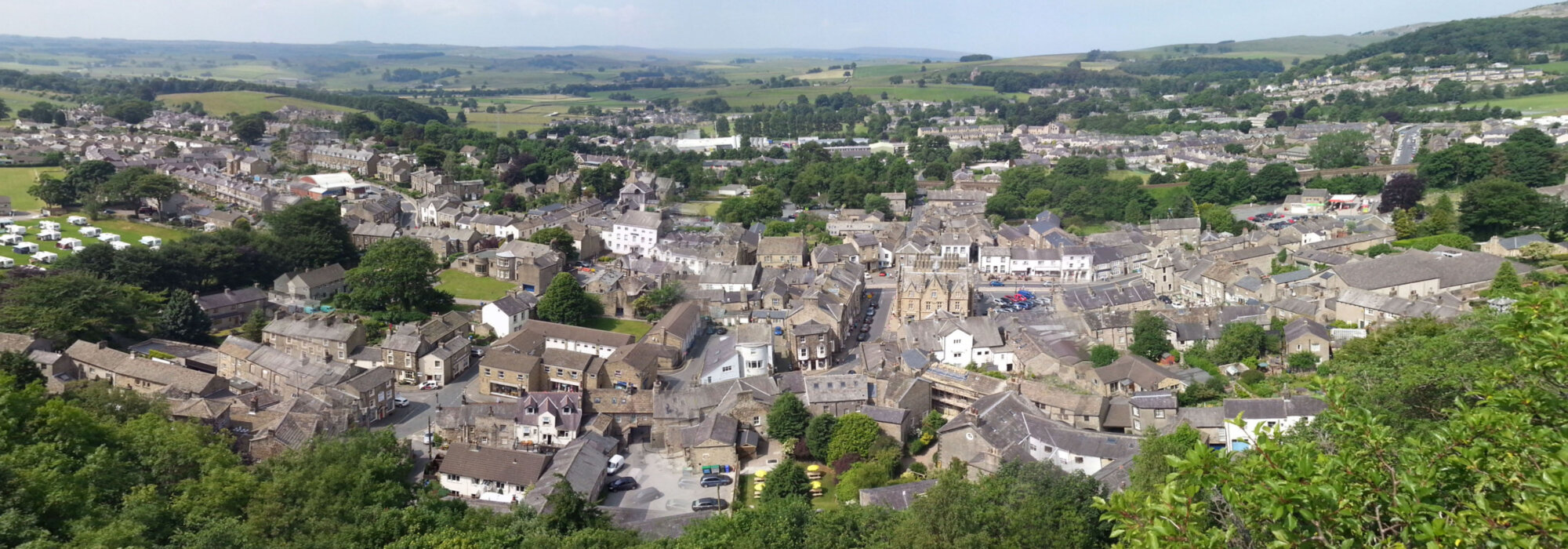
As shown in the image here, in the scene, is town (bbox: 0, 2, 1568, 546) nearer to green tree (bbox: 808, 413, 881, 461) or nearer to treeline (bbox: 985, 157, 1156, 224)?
green tree (bbox: 808, 413, 881, 461)

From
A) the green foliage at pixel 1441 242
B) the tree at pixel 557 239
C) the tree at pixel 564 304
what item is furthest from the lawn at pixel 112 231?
the green foliage at pixel 1441 242

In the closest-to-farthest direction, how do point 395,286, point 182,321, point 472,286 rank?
point 182,321 < point 395,286 < point 472,286

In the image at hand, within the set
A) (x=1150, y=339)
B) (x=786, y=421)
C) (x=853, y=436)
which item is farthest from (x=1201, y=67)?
(x=853, y=436)

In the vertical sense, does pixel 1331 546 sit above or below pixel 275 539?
above

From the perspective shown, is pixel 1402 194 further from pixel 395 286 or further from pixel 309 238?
pixel 309 238

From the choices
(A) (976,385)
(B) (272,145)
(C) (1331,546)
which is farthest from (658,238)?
(C) (1331,546)

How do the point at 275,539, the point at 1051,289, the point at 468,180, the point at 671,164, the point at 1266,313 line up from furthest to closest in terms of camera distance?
the point at 671,164
the point at 468,180
the point at 1051,289
the point at 1266,313
the point at 275,539

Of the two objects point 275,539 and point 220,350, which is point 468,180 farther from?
point 275,539
